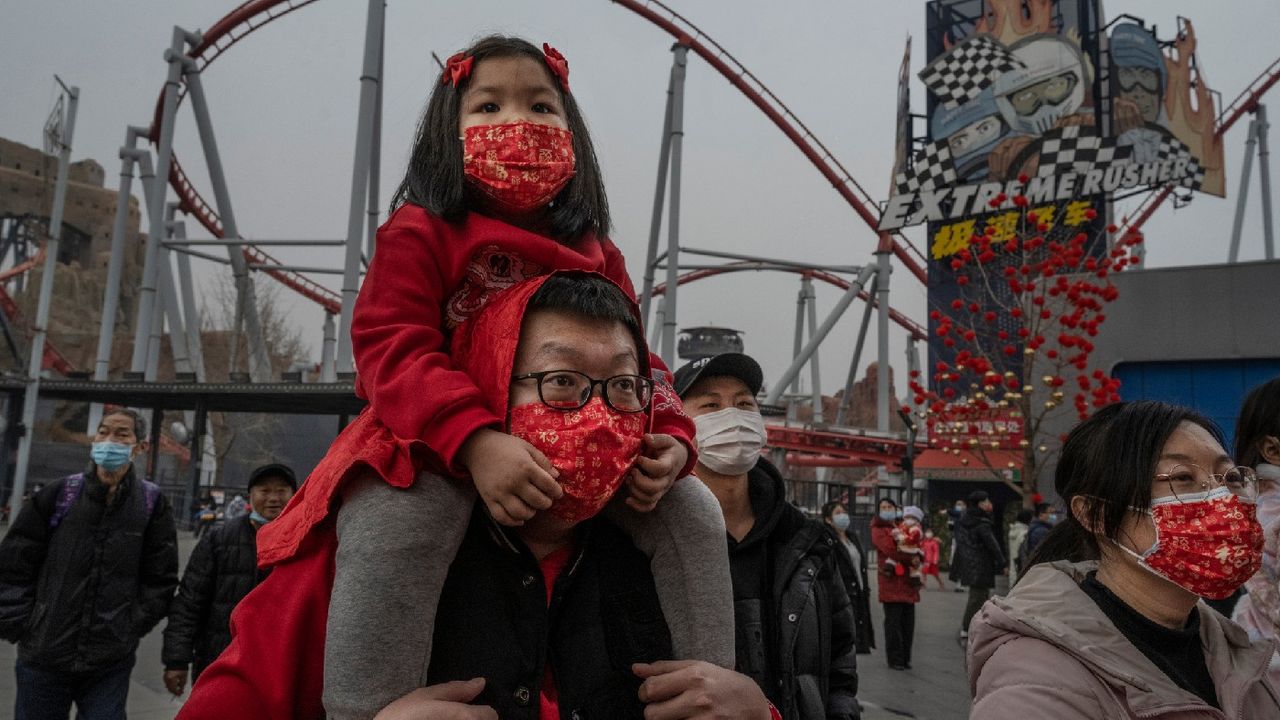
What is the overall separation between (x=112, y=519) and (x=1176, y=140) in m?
30.5

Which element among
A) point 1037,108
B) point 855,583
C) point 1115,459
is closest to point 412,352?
point 1115,459

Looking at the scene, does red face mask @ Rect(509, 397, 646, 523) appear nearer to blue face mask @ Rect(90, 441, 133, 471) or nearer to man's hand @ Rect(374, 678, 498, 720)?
man's hand @ Rect(374, 678, 498, 720)

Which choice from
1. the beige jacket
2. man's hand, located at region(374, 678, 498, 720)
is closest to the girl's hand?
man's hand, located at region(374, 678, 498, 720)

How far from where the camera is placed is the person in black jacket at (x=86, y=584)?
13.1 feet

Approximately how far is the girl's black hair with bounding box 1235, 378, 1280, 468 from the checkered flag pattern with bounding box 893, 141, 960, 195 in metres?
23.3

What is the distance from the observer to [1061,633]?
6.04ft

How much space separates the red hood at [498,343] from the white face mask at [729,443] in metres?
1.49

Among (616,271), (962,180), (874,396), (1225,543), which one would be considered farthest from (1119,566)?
(874,396)

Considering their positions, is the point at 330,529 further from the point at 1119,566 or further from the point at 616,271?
the point at 1119,566

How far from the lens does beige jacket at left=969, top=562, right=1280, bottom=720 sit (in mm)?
1759

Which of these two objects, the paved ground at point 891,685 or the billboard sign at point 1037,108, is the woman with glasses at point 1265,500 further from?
the billboard sign at point 1037,108

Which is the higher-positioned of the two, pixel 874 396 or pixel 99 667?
A: pixel 874 396

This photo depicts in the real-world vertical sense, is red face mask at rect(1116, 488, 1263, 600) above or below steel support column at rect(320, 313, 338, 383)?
below

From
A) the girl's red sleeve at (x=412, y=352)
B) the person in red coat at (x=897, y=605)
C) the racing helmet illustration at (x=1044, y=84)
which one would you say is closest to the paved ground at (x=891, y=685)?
the person in red coat at (x=897, y=605)
